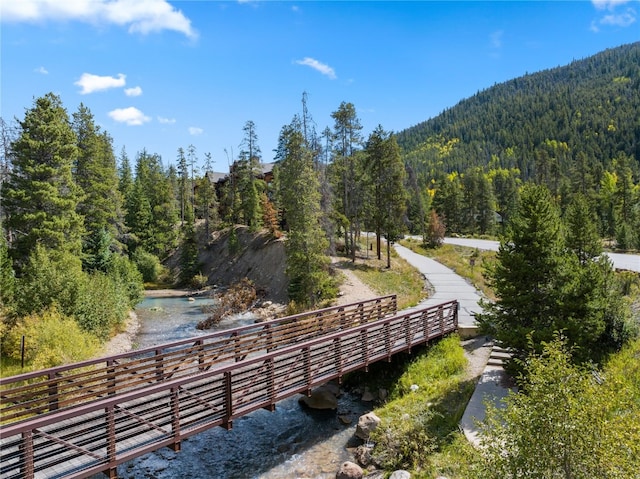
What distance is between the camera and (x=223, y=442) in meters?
14.2

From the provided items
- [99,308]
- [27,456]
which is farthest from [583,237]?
[99,308]

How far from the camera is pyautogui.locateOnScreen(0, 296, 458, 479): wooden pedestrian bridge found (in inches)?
347

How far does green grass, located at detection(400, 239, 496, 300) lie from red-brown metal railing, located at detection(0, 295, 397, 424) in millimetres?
A: 12348

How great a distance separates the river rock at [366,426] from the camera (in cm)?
1388

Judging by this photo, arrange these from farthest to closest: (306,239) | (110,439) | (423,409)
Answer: (306,239) → (423,409) → (110,439)

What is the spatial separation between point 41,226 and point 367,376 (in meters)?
22.0

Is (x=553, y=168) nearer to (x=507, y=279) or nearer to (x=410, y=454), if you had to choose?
(x=507, y=279)

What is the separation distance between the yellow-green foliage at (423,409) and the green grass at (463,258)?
9802mm

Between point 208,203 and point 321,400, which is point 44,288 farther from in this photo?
point 208,203

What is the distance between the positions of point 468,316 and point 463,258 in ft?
80.6

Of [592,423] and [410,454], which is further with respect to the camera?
[410,454]

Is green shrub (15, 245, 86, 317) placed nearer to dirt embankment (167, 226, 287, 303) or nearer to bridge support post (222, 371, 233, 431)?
bridge support post (222, 371, 233, 431)

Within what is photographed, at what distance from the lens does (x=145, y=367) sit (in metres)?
12.7

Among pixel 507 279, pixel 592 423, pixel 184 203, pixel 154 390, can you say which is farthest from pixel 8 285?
pixel 184 203
